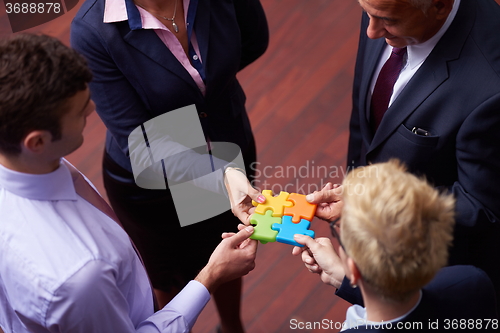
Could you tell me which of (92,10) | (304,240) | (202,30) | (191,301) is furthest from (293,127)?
(191,301)

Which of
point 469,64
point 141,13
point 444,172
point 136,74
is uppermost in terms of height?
point 141,13

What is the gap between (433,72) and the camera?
1.84 m

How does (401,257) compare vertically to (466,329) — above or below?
above

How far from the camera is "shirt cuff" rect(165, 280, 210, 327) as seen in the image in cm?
172

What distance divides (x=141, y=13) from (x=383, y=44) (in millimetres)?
1043

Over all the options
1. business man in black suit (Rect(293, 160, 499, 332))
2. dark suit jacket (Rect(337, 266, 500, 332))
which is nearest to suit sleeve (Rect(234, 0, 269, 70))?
business man in black suit (Rect(293, 160, 499, 332))

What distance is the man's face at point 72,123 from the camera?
4.45ft

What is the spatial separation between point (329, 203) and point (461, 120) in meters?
0.67

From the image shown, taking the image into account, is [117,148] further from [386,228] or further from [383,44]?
[386,228]

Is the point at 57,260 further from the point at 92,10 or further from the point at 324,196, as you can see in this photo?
the point at 324,196

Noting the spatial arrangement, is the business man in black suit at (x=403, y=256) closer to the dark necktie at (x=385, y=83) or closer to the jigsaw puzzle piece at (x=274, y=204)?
the jigsaw puzzle piece at (x=274, y=204)

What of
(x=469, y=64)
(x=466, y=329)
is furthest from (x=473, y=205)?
(x=466, y=329)

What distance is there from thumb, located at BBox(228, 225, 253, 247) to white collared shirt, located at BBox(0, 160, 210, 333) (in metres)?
0.51

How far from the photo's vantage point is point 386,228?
3.97 feet
